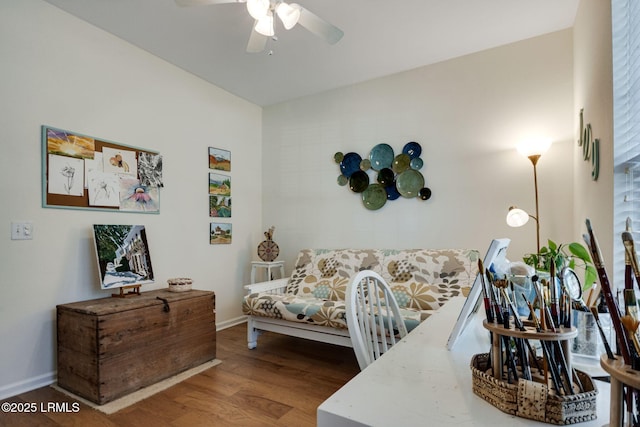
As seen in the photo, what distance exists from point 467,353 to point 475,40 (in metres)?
2.81

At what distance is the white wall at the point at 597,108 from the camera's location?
1.48 metres

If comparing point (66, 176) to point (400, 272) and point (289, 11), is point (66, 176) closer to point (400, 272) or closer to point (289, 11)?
point (289, 11)

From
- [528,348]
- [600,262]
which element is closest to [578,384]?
[528,348]

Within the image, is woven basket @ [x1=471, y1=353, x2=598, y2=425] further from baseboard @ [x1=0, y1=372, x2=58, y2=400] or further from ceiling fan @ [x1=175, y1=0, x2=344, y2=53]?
baseboard @ [x1=0, y1=372, x2=58, y2=400]

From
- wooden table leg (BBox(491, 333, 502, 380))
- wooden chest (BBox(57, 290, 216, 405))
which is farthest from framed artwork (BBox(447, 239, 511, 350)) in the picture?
wooden chest (BBox(57, 290, 216, 405))

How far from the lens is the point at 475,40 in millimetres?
2822

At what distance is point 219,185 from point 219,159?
0.29m

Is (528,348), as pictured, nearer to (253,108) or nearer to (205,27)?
(205,27)

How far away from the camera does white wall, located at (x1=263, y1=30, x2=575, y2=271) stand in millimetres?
2732

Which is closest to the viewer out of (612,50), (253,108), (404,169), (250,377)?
(612,50)

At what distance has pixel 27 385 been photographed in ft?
7.13

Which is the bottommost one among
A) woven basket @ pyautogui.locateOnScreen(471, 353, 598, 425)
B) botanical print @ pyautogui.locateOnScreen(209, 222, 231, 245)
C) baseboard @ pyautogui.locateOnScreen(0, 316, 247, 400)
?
baseboard @ pyautogui.locateOnScreen(0, 316, 247, 400)

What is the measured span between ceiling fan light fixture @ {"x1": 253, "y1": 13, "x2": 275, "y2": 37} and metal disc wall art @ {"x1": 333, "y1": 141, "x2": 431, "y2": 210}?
177cm

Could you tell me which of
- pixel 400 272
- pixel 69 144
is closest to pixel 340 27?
pixel 400 272
